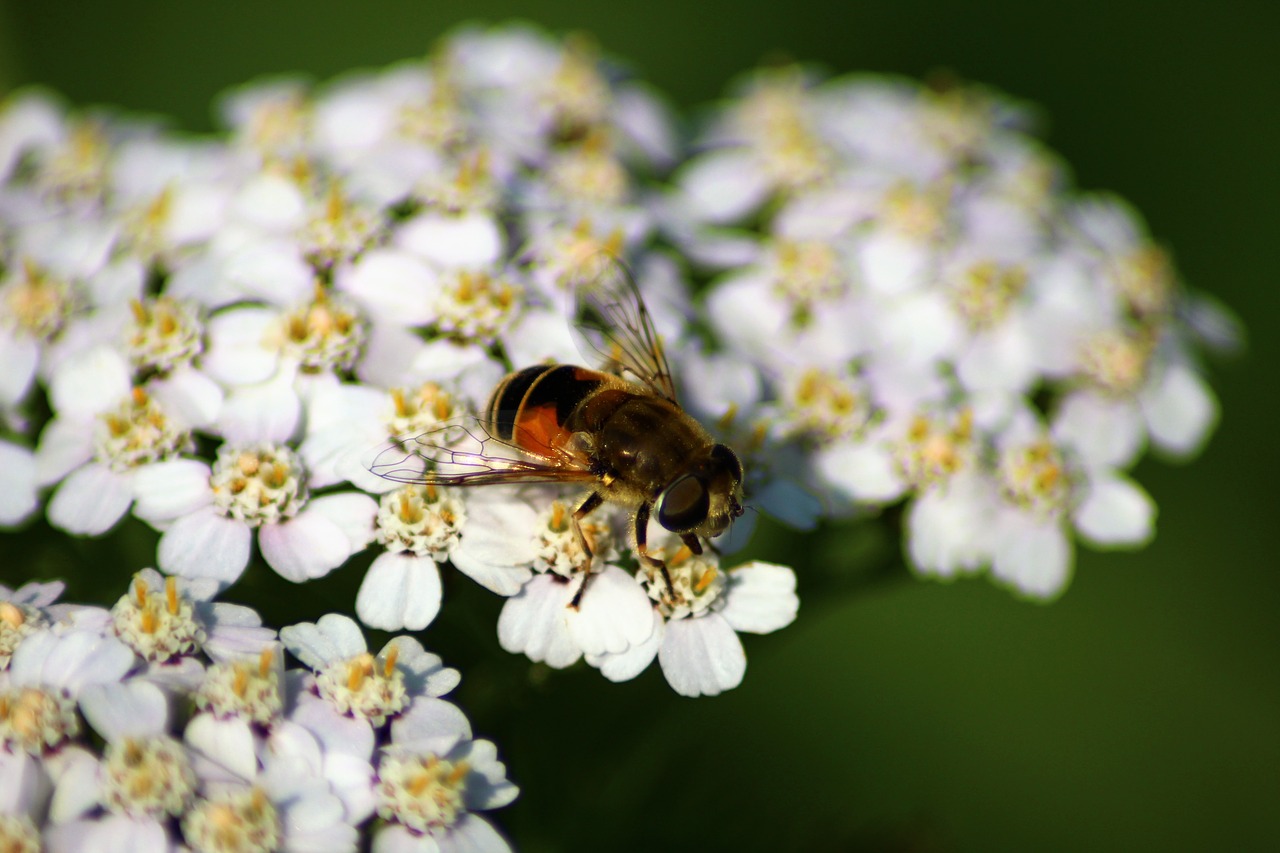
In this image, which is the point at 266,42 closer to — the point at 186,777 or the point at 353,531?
the point at 353,531

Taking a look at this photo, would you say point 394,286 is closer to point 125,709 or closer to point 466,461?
point 466,461

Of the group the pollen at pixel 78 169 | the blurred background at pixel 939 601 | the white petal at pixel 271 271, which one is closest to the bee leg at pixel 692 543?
the blurred background at pixel 939 601

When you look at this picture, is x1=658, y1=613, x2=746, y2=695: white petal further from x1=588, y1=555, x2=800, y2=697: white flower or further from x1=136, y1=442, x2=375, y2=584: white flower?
x1=136, y1=442, x2=375, y2=584: white flower

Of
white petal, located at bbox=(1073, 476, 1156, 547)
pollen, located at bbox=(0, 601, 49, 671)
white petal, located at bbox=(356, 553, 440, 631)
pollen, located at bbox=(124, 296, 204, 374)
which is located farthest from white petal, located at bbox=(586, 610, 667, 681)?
white petal, located at bbox=(1073, 476, 1156, 547)

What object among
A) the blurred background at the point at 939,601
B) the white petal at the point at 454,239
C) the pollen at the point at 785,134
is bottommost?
the blurred background at the point at 939,601

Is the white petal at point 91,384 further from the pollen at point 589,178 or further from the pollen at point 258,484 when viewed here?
the pollen at point 589,178

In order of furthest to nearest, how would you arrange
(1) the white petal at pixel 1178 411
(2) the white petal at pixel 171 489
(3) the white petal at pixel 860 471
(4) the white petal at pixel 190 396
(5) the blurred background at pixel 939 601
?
(1) the white petal at pixel 1178 411 < (5) the blurred background at pixel 939 601 < (3) the white petal at pixel 860 471 < (4) the white petal at pixel 190 396 < (2) the white petal at pixel 171 489

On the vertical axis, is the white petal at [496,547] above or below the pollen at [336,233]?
below

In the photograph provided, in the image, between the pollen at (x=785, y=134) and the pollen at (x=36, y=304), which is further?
the pollen at (x=785, y=134)
